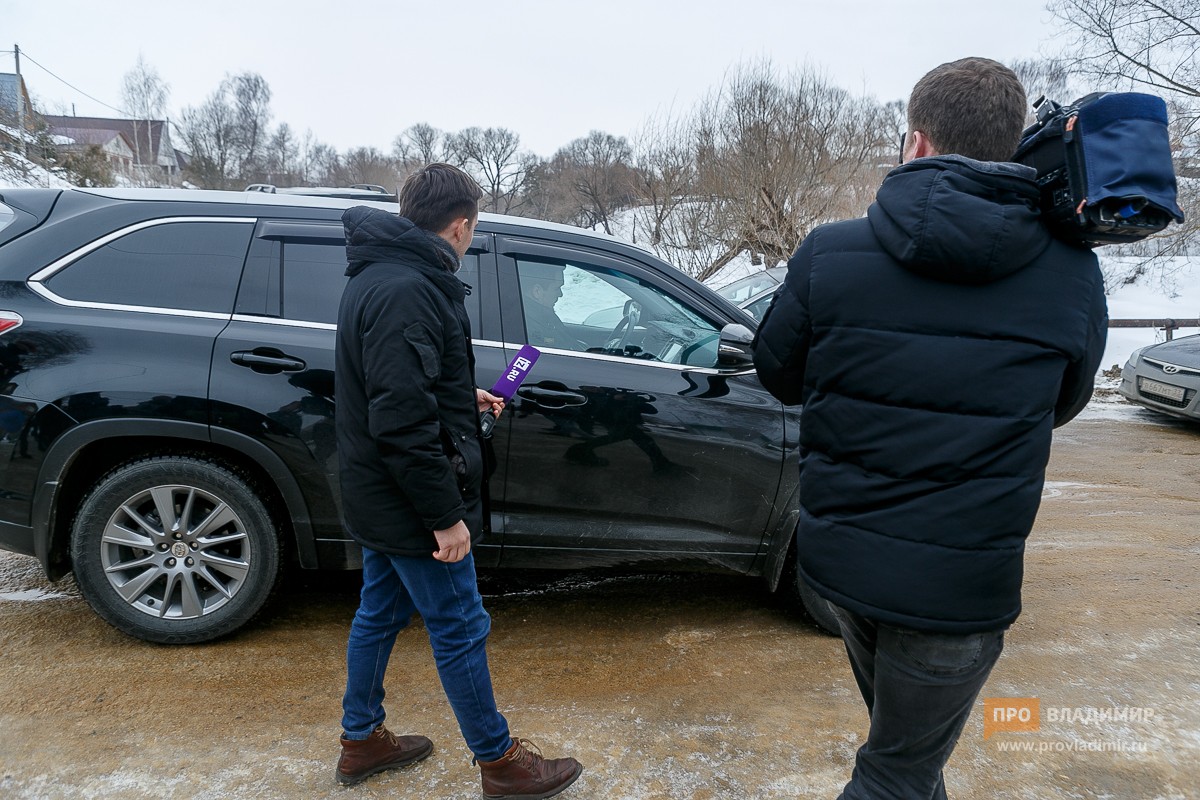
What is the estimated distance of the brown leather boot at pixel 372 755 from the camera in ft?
8.09

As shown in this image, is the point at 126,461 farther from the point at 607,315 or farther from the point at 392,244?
the point at 607,315

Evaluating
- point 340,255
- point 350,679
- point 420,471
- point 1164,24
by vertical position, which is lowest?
point 350,679

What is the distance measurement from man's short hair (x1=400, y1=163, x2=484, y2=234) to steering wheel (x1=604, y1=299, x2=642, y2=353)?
1.28 metres

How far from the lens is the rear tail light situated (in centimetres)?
307

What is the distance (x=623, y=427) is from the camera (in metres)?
3.30

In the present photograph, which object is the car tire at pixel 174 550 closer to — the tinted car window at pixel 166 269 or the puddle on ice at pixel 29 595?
the tinted car window at pixel 166 269

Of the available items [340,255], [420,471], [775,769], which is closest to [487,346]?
[340,255]

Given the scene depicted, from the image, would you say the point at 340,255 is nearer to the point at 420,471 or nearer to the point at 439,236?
the point at 439,236

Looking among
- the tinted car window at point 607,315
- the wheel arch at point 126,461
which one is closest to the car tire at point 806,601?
the tinted car window at point 607,315

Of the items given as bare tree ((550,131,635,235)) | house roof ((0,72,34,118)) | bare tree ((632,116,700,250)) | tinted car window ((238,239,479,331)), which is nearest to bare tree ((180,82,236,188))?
house roof ((0,72,34,118))

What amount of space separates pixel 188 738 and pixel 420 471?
1.51 metres

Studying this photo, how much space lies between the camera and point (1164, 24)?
14.9m

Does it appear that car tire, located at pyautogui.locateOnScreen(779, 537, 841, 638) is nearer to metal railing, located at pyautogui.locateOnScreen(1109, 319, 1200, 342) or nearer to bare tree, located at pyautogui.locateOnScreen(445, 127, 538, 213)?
metal railing, located at pyautogui.locateOnScreen(1109, 319, 1200, 342)

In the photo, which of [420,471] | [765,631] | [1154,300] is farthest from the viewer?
[1154,300]
